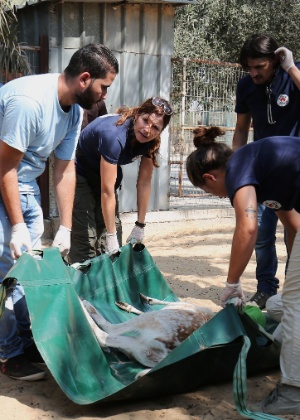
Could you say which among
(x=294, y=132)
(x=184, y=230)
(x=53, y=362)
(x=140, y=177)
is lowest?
(x=184, y=230)

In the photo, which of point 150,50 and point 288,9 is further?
point 288,9

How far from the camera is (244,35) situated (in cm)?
1795

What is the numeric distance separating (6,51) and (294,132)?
12.7ft

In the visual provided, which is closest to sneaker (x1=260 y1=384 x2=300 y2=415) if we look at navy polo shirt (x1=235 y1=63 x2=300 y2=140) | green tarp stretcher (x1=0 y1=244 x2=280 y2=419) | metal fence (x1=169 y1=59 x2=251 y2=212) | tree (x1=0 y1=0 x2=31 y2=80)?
green tarp stretcher (x1=0 y1=244 x2=280 y2=419)

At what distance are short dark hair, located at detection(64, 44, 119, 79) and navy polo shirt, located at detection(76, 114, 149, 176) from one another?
1.05m

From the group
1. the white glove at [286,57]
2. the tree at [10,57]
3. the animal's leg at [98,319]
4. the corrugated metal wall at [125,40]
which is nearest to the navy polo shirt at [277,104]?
the white glove at [286,57]

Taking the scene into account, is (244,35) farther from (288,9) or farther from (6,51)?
(6,51)

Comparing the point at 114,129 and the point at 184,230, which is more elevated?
the point at 114,129

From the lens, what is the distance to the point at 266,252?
5.29 m

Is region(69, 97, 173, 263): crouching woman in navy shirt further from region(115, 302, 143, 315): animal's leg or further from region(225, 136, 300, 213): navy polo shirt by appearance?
region(225, 136, 300, 213): navy polo shirt

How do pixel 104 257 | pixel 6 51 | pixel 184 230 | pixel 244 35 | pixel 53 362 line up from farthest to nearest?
pixel 244 35 → pixel 184 230 → pixel 6 51 → pixel 104 257 → pixel 53 362

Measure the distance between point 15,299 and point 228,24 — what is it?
15.6 metres

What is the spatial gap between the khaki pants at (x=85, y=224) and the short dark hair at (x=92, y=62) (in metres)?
1.57

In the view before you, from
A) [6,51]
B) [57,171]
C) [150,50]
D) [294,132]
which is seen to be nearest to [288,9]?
[150,50]
